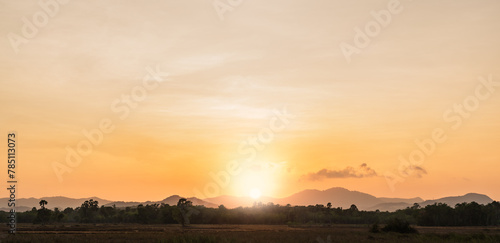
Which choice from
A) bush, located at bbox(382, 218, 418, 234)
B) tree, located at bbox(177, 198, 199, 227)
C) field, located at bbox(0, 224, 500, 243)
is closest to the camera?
field, located at bbox(0, 224, 500, 243)

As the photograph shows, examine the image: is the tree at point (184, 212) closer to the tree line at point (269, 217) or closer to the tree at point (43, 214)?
the tree line at point (269, 217)

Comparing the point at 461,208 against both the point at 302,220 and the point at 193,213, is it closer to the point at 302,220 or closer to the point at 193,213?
the point at 302,220

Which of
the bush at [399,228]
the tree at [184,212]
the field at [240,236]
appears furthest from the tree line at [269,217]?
the bush at [399,228]

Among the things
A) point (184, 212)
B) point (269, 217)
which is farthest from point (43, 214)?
point (269, 217)

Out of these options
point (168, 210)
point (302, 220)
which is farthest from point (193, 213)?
point (302, 220)

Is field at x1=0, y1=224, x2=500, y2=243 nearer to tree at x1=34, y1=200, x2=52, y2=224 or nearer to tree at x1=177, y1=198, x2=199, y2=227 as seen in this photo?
tree at x1=177, y1=198, x2=199, y2=227

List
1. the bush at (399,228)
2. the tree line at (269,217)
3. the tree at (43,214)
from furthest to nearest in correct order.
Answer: the tree at (43,214) < the tree line at (269,217) < the bush at (399,228)

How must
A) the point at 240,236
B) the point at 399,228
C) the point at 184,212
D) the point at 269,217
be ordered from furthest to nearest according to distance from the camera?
the point at 269,217 < the point at 184,212 < the point at 399,228 < the point at 240,236

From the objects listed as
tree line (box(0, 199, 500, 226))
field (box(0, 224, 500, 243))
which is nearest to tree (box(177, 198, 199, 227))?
tree line (box(0, 199, 500, 226))

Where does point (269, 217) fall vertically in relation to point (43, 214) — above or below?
below

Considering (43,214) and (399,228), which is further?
(43,214)

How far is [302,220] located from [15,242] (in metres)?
136

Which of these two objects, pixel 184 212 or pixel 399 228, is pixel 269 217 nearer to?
pixel 184 212

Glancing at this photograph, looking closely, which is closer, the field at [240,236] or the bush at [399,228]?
the field at [240,236]
